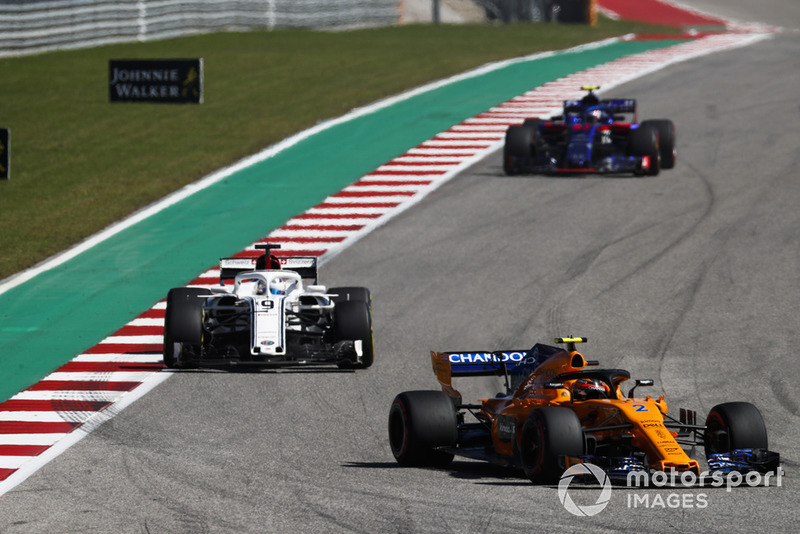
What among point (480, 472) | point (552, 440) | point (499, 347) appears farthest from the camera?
point (499, 347)

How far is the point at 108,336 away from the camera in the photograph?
60.4 feet

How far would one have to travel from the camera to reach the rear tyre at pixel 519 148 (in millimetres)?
26578

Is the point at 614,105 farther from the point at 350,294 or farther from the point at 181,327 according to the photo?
the point at 181,327

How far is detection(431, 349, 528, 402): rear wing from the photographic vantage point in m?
13.1

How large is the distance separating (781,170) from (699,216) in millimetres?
4109

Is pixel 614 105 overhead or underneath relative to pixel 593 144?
overhead

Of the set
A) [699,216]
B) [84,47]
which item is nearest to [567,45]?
[84,47]

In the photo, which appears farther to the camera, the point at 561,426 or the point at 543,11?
the point at 543,11

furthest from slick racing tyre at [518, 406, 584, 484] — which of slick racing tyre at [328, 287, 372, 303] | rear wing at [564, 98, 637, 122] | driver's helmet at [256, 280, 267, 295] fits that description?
rear wing at [564, 98, 637, 122]

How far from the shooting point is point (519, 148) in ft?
87.2

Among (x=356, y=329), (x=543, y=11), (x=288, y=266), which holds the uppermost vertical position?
(x=543, y=11)

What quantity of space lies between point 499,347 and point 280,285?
296 cm

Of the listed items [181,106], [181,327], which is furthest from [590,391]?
[181,106]
